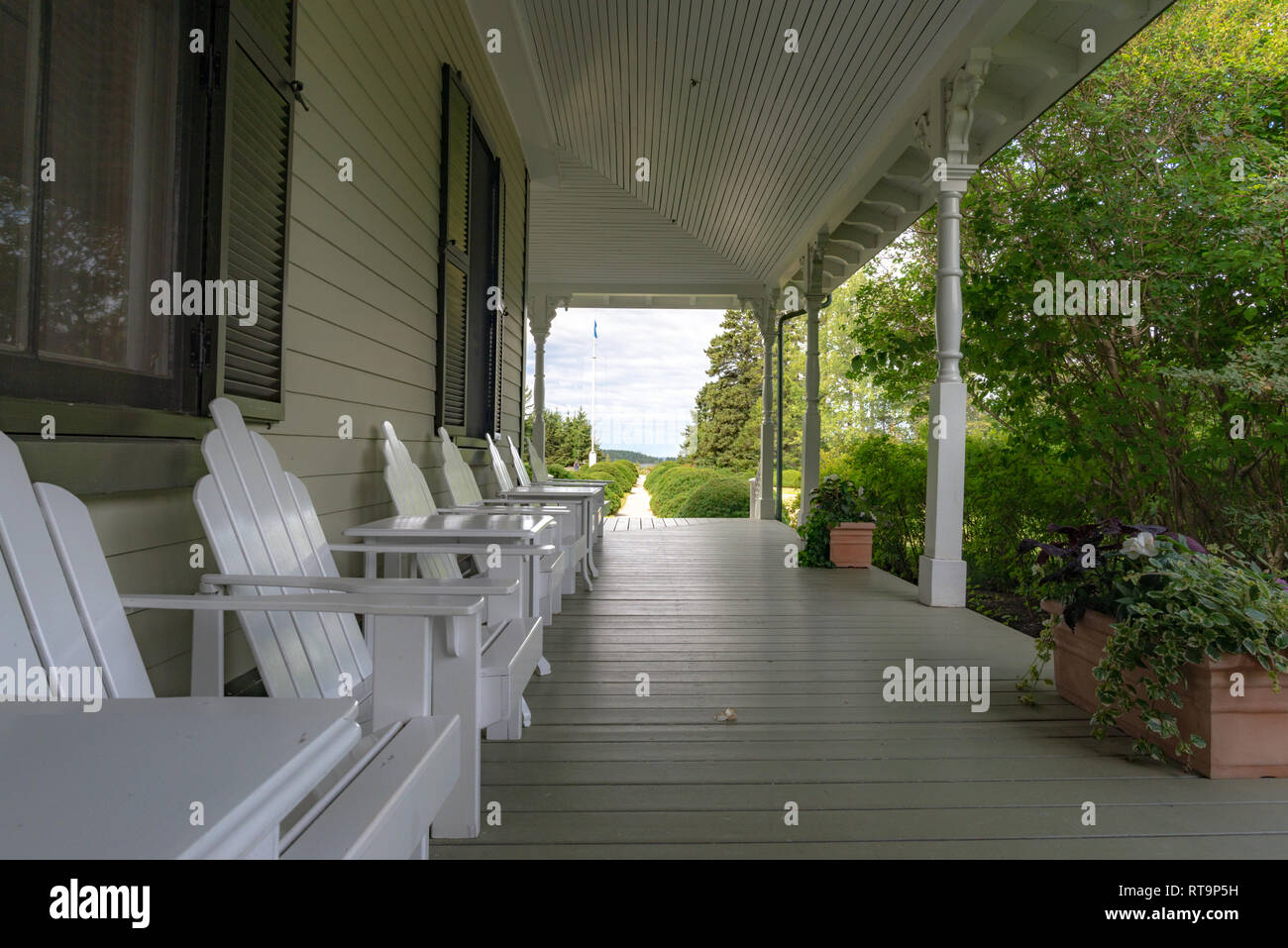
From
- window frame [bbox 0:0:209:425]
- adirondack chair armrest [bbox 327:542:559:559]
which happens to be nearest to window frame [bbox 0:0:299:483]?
window frame [bbox 0:0:209:425]

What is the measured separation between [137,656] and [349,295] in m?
1.84

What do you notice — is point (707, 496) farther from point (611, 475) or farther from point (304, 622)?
point (304, 622)

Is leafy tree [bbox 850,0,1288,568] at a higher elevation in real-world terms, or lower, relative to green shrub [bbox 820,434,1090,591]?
higher

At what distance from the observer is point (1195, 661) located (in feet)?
7.03

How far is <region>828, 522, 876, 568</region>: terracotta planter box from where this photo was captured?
20.9 feet

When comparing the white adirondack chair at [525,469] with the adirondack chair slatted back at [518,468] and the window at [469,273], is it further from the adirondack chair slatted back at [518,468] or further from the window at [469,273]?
the window at [469,273]

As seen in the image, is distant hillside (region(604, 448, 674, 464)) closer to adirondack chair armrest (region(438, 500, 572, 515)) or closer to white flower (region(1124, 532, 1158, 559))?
adirondack chair armrest (region(438, 500, 572, 515))

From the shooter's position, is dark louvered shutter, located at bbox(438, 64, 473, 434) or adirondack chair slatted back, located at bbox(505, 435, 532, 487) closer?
dark louvered shutter, located at bbox(438, 64, 473, 434)

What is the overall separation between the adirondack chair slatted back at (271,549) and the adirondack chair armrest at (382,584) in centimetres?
6

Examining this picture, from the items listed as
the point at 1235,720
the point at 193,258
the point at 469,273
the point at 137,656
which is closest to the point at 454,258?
the point at 469,273

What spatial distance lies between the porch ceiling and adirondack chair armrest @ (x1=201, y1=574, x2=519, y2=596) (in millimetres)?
3798

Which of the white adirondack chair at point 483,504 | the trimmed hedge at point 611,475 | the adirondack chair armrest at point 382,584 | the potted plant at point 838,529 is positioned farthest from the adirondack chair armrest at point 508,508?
the trimmed hedge at point 611,475

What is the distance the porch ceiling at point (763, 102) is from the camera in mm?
4270
